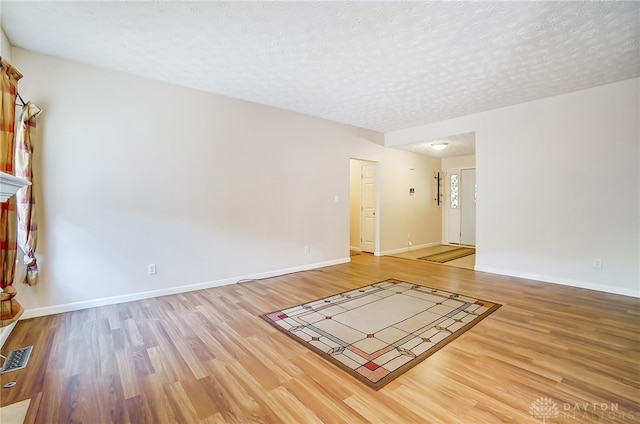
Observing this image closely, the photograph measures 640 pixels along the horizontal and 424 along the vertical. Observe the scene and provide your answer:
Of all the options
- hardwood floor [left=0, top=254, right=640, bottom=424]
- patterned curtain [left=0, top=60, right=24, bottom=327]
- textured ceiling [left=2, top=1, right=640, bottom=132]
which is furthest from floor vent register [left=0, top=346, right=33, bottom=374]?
textured ceiling [left=2, top=1, right=640, bottom=132]

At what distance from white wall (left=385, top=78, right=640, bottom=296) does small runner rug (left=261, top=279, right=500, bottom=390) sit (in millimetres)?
1836

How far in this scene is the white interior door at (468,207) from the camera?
7.46 m

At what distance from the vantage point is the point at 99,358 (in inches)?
83.5

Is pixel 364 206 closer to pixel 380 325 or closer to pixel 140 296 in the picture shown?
pixel 380 325

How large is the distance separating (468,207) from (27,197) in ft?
28.1

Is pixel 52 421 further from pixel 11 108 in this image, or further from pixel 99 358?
pixel 11 108

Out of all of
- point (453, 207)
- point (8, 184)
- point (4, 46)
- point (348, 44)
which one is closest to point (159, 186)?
point (4, 46)

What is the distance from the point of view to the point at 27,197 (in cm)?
268

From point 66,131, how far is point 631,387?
5381 millimetres

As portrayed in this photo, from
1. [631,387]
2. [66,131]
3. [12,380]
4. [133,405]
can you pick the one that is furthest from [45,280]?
[631,387]

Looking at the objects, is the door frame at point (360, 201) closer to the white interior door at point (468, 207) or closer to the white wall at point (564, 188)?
the white wall at point (564, 188)

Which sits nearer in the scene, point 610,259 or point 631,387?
point 631,387

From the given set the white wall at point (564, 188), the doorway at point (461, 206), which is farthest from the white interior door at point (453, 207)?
the white wall at point (564, 188)

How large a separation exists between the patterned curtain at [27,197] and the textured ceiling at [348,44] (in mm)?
770
